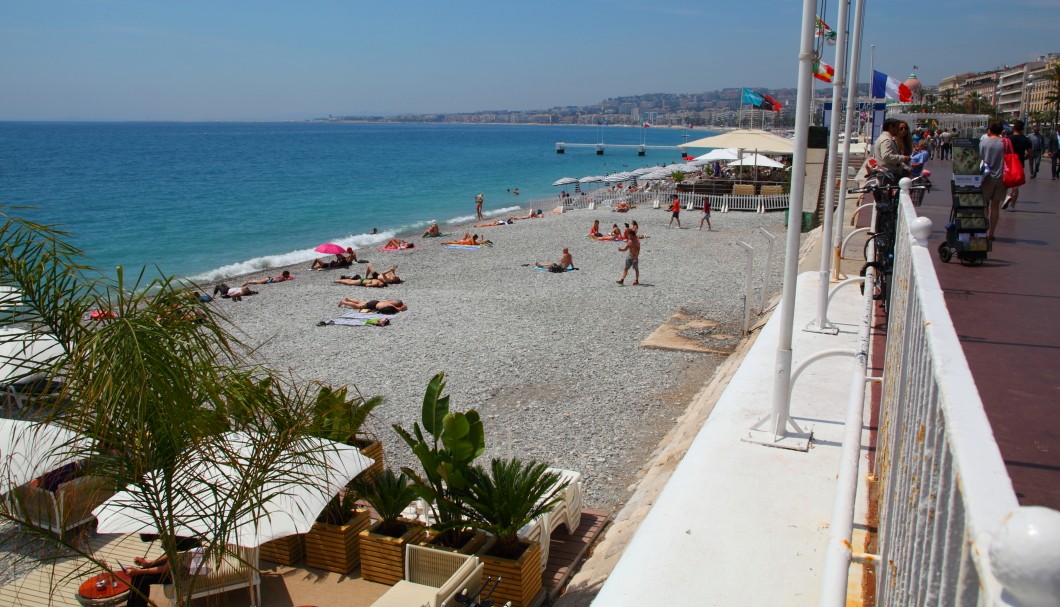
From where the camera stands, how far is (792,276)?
553cm

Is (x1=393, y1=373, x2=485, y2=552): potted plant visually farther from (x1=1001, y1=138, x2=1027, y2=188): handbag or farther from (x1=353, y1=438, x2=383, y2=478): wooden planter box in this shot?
(x1=1001, y1=138, x2=1027, y2=188): handbag

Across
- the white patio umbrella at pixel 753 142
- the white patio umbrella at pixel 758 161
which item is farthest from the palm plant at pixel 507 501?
the white patio umbrella at pixel 758 161

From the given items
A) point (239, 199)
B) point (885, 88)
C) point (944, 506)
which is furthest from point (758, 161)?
point (239, 199)

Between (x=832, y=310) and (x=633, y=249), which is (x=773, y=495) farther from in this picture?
(x=633, y=249)

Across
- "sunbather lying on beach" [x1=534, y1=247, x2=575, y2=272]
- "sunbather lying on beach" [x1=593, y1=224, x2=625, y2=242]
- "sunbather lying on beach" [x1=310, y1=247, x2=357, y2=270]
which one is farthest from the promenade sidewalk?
"sunbather lying on beach" [x1=310, y1=247, x2=357, y2=270]

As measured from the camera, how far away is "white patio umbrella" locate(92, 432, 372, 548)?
4.21m

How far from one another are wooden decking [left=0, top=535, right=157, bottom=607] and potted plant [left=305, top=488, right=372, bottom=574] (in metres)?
1.44

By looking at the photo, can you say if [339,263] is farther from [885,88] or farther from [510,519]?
[510,519]

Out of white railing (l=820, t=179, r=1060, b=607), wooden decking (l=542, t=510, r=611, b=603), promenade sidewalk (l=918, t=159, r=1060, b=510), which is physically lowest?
wooden decking (l=542, t=510, r=611, b=603)

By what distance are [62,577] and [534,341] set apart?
922 centimetres

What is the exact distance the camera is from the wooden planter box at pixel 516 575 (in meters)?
5.56

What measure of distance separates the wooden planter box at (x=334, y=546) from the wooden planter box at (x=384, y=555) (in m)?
0.20

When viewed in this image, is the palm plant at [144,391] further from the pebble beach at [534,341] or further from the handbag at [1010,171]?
the handbag at [1010,171]

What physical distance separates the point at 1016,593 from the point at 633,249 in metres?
18.2
